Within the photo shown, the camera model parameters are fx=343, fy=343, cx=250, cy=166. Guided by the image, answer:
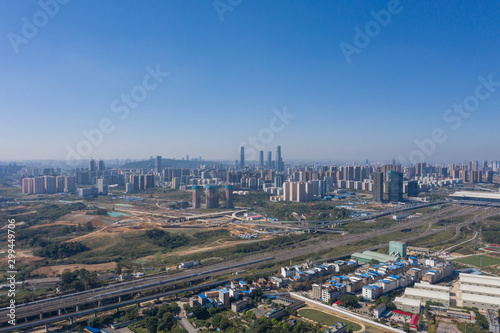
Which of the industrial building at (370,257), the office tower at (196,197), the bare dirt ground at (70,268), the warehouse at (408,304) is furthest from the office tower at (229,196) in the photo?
the warehouse at (408,304)

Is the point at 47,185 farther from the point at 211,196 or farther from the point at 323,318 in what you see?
the point at 323,318

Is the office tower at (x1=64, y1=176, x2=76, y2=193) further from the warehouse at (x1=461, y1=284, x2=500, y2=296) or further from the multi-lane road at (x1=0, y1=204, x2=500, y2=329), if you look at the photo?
the warehouse at (x1=461, y1=284, x2=500, y2=296)

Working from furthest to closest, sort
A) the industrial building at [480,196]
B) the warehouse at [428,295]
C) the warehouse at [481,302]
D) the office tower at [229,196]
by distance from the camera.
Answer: the industrial building at [480,196] < the office tower at [229,196] < the warehouse at [428,295] < the warehouse at [481,302]

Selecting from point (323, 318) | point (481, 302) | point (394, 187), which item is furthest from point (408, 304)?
point (394, 187)

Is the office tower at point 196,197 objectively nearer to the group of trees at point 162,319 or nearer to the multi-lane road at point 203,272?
the multi-lane road at point 203,272

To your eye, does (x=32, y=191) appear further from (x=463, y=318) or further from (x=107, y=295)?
(x=463, y=318)
